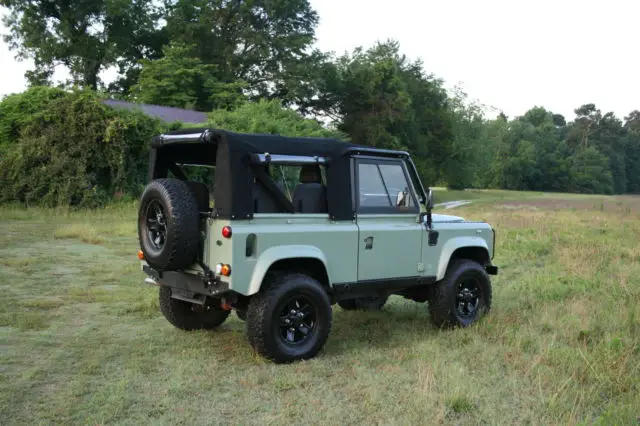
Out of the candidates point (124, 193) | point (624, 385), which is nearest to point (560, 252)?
point (624, 385)

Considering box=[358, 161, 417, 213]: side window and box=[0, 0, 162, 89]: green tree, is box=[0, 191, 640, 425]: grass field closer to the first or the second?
box=[358, 161, 417, 213]: side window

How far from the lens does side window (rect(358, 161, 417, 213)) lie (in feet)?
21.5

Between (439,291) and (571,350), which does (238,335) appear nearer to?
(439,291)

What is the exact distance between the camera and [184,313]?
22.3ft

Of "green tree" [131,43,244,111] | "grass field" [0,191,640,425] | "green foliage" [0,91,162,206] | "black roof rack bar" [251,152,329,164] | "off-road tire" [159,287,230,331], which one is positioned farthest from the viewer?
"green tree" [131,43,244,111]

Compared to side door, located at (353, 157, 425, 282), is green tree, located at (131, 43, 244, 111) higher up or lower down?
higher up

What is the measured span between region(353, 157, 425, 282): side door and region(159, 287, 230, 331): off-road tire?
1.79 meters

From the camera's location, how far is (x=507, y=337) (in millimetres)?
6570

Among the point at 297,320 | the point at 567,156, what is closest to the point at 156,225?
the point at 297,320

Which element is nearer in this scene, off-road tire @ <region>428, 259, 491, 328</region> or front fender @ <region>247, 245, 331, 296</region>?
front fender @ <region>247, 245, 331, 296</region>

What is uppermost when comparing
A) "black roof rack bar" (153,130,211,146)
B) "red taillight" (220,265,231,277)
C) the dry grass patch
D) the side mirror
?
"black roof rack bar" (153,130,211,146)

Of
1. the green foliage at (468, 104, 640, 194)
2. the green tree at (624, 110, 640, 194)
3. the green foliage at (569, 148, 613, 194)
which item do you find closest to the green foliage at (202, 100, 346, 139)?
the green foliage at (468, 104, 640, 194)

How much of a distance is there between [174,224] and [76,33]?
45.1 meters

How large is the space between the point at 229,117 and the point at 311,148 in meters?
22.3
